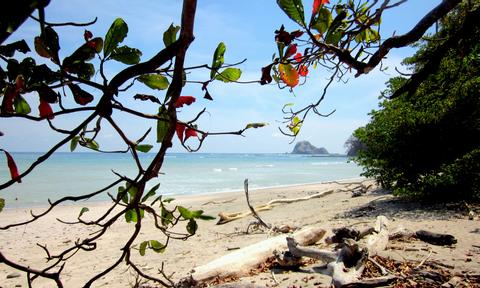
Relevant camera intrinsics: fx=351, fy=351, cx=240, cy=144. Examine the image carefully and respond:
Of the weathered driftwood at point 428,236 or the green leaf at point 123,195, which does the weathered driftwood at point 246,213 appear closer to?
the weathered driftwood at point 428,236

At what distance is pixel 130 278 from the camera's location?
4.68 meters

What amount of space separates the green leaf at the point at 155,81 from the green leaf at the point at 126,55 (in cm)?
5

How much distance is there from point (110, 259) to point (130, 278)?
1812 millimetres

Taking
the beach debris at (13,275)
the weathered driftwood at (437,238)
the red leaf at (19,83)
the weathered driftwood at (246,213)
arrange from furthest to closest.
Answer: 1. the weathered driftwood at (246,213)
2. the beach debris at (13,275)
3. the weathered driftwood at (437,238)
4. the red leaf at (19,83)

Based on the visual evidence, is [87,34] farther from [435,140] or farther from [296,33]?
[435,140]

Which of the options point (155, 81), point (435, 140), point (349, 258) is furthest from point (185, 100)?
point (435, 140)

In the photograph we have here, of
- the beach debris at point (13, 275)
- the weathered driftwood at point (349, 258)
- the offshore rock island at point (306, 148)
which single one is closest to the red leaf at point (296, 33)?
the weathered driftwood at point (349, 258)

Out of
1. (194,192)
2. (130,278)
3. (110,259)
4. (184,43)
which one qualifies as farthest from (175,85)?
(194,192)

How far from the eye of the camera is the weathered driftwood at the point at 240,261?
147 inches

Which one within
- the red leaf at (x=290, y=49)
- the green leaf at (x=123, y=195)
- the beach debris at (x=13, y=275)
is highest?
the red leaf at (x=290, y=49)

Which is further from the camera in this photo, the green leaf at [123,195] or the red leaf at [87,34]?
the green leaf at [123,195]

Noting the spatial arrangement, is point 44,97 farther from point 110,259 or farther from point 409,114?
point 409,114

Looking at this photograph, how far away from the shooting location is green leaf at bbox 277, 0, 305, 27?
0.81 meters

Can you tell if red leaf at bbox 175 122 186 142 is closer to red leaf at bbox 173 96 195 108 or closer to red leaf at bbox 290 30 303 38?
red leaf at bbox 173 96 195 108
